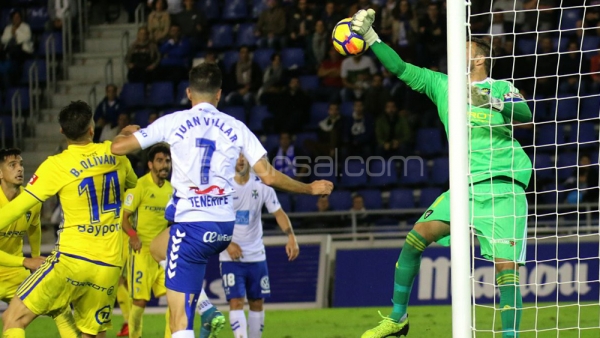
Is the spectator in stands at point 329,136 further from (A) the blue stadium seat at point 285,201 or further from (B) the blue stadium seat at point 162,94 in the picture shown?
(B) the blue stadium seat at point 162,94

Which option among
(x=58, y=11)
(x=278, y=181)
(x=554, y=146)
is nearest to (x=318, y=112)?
(x=554, y=146)

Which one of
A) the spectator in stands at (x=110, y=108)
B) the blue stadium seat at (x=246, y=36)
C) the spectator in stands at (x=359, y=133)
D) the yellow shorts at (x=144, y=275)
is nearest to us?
the yellow shorts at (x=144, y=275)

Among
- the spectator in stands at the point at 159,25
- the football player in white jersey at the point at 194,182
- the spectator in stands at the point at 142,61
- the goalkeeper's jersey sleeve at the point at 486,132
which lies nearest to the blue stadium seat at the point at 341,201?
the spectator in stands at the point at 142,61

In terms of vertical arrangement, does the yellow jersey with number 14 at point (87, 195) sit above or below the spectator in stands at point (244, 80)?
below

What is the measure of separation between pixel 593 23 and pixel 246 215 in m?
8.60

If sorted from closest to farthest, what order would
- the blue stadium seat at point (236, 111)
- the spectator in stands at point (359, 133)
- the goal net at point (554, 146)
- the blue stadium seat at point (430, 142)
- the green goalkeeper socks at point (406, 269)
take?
the green goalkeeper socks at point (406, 269), the goal net at point (554, 146), the spectator in stands at point (359, 133), the blue stadium seat at point (430, 142), the blue stadium seat at point (236, 111)

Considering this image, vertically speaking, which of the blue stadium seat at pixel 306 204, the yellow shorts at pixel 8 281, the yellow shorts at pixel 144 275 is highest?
the blue stadium seat at pixel 306 204

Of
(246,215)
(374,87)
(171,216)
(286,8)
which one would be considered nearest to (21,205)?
(171,216)

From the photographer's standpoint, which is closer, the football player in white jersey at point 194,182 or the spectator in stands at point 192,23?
the football player in white jersey at point 194,182

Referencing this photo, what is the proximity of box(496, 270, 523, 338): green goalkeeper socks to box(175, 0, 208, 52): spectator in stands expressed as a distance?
1031 cm

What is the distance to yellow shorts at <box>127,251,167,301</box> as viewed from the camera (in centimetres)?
939

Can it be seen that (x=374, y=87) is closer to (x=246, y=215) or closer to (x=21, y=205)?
(x=246, y=215)

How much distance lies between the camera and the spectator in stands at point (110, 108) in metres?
15.1

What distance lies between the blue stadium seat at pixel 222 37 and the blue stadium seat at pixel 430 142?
3906 millimetres
